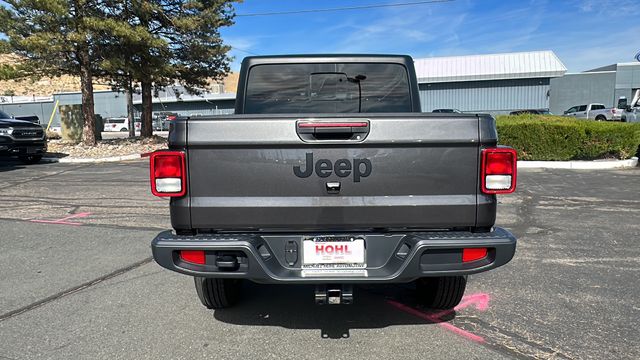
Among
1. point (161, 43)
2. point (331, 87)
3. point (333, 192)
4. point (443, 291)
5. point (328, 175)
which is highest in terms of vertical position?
point (161, 43)

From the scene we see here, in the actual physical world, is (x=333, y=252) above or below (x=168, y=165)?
below

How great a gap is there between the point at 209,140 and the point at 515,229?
5.11 m

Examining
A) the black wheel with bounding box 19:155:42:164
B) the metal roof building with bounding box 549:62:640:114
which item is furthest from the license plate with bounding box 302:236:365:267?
the metal roof building with bounding box 549:62:640:114

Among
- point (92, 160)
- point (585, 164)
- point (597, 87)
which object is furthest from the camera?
point (597, 87)

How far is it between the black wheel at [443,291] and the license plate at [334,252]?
101 centimetres

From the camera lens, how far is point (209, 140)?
2730 mm

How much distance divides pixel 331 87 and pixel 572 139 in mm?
11689

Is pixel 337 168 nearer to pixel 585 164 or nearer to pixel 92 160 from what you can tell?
pixel 585 164

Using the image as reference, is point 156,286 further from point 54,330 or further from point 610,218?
point 610,218

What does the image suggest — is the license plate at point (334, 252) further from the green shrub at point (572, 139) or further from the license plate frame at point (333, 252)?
the green shrub at point (572, 139)

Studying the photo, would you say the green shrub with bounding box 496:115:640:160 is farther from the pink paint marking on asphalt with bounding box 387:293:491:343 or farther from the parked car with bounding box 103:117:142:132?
the parked car with bounding box 103:117:142:132

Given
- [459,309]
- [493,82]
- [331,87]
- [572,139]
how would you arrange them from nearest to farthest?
[459,309]
[331,87]
[572,139]
[493,82]

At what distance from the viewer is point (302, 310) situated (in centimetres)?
370

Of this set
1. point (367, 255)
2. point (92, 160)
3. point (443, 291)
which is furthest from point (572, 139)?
point (92, 160)
